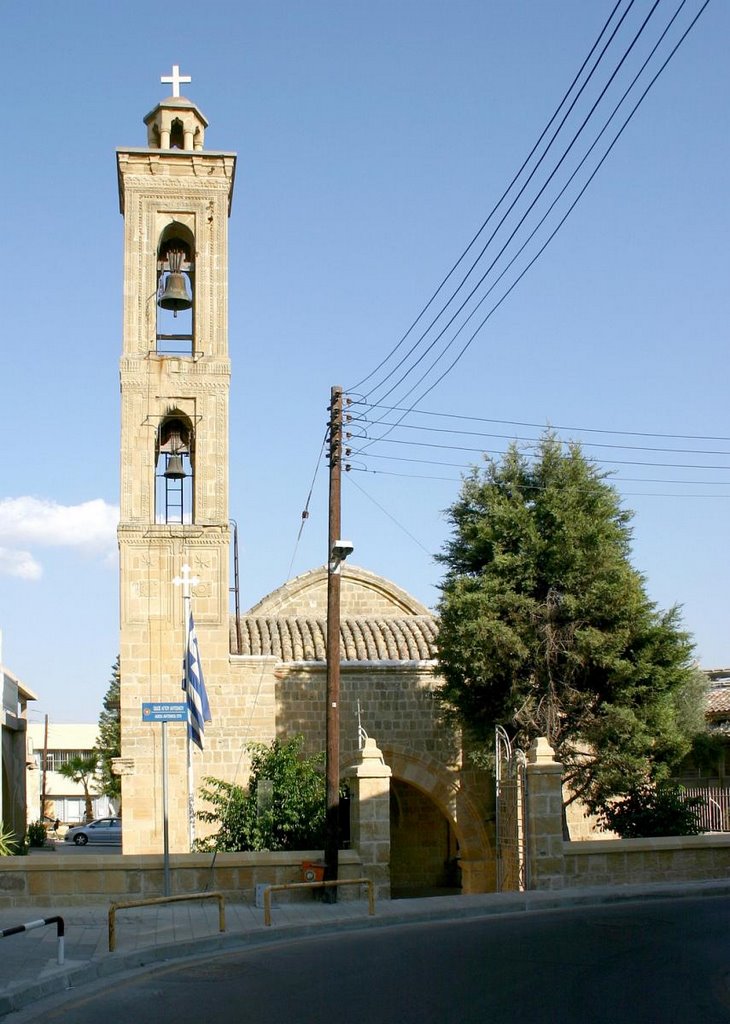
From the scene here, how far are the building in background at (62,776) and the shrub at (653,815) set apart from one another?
5365 centimetres

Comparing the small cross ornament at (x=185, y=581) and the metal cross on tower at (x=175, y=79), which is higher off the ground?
the metal cross on tower at (x=175, y=79)

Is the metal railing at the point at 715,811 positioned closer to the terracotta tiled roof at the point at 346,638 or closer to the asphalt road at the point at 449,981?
the terracotta tiled roof at the point at 346,638

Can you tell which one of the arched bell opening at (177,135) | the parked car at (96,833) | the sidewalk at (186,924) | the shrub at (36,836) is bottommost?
the parked car at (96,833)

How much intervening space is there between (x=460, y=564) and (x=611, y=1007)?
701 inches

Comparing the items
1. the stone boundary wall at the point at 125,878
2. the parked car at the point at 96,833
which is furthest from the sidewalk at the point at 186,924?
the parked car at the point at 96,833

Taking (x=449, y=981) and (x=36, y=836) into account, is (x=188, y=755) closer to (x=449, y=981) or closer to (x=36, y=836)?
(x=36, y=836)

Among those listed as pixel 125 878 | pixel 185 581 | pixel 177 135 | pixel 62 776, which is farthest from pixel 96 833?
pixel 125 878

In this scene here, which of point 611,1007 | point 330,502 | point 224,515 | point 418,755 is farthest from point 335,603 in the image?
point 611,1007

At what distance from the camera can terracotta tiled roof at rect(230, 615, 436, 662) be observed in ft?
94.5

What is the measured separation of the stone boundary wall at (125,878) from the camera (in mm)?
18484

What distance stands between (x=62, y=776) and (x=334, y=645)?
6641 cm

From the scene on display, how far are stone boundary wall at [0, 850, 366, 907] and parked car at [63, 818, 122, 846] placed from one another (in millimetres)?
37359

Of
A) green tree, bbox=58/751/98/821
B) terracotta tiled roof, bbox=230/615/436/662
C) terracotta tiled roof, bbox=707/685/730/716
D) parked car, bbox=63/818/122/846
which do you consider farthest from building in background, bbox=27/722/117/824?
terracotta tiled roof, bbox=230/615/436/662

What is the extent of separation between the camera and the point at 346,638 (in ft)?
97.9
